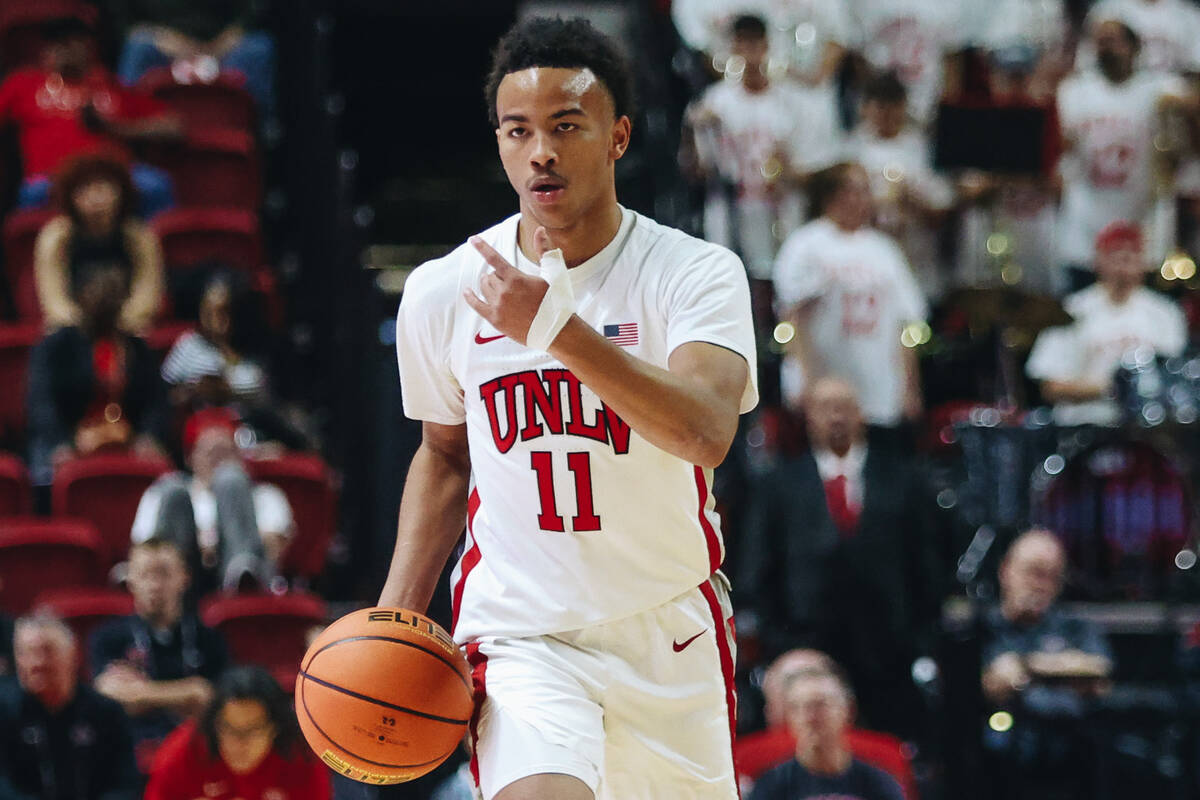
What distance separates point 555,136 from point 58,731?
4.24m

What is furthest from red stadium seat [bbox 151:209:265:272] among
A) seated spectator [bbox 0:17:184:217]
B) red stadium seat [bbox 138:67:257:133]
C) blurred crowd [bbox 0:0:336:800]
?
red stadium seat [bbox 138:67:257:133]

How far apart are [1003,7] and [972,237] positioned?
169 cm

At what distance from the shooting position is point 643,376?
3.21 m

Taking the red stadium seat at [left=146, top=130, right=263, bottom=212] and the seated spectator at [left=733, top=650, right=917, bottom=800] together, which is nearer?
the seated spectator at [left=733, top=650, right=917, bottom=800]

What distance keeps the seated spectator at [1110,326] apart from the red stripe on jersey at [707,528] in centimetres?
570

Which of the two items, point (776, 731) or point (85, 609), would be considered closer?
point (776, 731)

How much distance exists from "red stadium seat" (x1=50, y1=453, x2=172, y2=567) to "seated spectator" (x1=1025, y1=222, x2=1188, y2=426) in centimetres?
444

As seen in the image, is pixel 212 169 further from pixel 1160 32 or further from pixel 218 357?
pixel 1160 32

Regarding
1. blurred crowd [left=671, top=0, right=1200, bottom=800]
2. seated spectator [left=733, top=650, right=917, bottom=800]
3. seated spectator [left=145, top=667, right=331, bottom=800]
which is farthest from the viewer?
blurred crowd [left=671, top=0, right=1200, bottom=800]

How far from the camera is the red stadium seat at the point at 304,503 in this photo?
8.30 meters

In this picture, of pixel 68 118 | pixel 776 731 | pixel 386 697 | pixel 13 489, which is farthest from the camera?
pixel 68 118

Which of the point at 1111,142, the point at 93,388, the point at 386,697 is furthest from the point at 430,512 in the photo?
the point at 1111,142

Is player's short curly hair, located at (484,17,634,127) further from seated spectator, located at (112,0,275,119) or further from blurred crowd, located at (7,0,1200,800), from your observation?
seated spectator, located at (112,0,275,119)

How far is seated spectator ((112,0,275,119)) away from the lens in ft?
34.7
